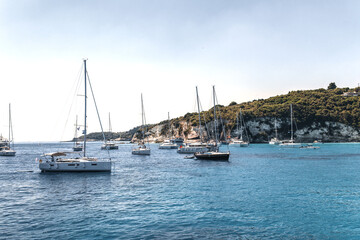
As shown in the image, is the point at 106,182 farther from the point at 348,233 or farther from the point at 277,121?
the point at 277,121

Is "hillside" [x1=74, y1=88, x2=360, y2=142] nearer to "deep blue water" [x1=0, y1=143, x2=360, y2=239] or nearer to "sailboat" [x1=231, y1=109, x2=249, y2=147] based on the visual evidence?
"sailboat" [x1=231, y1=109, x2=249, y2=147]

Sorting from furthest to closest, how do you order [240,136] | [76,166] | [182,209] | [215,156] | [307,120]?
[240,136], [307,120], [215,156], [76,166], [182,209]

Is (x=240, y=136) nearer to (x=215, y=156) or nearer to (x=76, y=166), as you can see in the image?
(x=215, y=156)

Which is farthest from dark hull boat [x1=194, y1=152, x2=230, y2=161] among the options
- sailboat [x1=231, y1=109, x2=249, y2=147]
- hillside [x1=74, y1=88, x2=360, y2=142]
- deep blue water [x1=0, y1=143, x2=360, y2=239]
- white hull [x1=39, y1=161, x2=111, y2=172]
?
hillside [x1=74, y1=88, x2=360, y2=142]

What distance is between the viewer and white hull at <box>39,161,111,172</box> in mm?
41500

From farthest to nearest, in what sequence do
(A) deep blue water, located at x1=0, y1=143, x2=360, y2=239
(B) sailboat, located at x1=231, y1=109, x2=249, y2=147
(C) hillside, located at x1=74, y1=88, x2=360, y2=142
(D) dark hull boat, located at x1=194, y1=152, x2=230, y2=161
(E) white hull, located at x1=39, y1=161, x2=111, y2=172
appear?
(C) hillside, located at x1=74, y1=88, x2=360, y2=142 → (B) sailboat, located at x1=231, y1=109, x2=249, y2=147 → (D) dark hull boat, located at x1=194, y1=152, x2=230, y2=161 → (E) white hull, located at x1=39, y1=161, x2=111, y2=172 → (A) deep blue water, located at x1=0, y1=143, x2=360, y2=239

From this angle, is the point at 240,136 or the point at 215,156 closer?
the point at 215,156

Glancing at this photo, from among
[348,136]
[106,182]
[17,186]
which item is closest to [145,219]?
[106,182]

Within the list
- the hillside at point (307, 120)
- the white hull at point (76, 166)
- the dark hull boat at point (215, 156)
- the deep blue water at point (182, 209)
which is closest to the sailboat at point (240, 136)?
the hillside at point (307, 120)

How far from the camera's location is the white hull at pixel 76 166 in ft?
136

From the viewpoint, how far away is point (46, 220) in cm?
1831

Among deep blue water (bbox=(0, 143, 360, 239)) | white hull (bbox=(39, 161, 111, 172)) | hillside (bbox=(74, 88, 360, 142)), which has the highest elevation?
hillside (bbox=(74, 88, 360, 142))

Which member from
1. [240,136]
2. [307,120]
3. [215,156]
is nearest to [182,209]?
[215,156]

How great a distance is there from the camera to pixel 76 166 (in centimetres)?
4150
